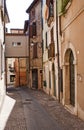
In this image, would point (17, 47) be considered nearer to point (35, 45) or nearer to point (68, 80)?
point (35, 45)

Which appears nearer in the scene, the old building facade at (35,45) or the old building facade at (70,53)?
the old building facade at (70,53)

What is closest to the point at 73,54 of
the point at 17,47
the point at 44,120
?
the point at 44,120

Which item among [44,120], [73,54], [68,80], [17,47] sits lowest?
[44,120]

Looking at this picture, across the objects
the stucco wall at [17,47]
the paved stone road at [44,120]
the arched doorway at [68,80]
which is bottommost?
the paved stone road at [44,120]

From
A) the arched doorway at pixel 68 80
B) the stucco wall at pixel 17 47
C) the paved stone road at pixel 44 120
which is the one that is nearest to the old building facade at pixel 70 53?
the arched doorway at pixel 68 80

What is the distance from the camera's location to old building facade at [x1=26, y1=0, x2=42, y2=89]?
3300 cm

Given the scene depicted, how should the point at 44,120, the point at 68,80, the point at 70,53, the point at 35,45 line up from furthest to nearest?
1. the point at 35,45
2. the point at 68,80
3. the point at 70,53
4. the point at 44,120

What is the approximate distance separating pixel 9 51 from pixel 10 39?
137 centimetres

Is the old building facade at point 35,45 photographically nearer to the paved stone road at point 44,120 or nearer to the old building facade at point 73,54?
the old building facade at point 73,54

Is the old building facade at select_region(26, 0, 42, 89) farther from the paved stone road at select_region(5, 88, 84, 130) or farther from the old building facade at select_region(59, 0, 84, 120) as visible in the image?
the paved stone road at select_region(5, 88, 84, 130)

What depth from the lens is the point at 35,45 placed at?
112 ft

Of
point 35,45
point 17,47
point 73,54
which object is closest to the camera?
point 73,54

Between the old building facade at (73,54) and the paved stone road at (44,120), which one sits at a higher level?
the old building facade at (73,54)

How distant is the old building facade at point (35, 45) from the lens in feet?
108
